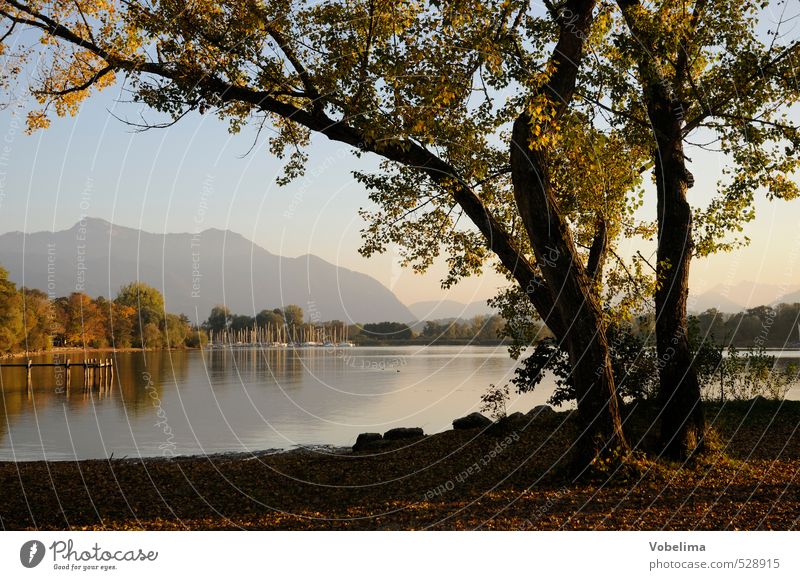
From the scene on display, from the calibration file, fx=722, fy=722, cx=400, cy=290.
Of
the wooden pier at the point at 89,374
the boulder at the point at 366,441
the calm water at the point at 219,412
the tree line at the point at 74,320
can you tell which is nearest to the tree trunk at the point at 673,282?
the boulder at the point at 366,441

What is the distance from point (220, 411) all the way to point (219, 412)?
219 mm

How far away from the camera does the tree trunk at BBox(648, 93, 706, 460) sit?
1276cm

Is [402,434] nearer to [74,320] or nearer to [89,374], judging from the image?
[89,374]

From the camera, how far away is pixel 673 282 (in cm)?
1304

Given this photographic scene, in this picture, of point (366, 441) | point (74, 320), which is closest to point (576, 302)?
point (366, 441)

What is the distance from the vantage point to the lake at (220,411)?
26844 millimetres

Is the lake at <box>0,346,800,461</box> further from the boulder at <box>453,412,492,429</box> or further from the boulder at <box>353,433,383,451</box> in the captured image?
the boulder at <box>453,412,492,429</box>

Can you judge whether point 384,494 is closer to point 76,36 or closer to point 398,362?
point 76,36

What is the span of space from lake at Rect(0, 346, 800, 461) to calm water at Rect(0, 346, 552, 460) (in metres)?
0.05

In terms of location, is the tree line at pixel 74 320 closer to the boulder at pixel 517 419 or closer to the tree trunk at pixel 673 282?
the boulder at pixel 517 419

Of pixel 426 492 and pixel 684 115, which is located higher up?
pixel 684 115

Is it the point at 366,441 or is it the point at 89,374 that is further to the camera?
the point at 89,374

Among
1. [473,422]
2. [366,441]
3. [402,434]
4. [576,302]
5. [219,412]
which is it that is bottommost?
[219,412]

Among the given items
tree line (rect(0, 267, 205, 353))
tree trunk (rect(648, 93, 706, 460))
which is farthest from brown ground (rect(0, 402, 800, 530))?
tree line (rect(0, 267, 205, 353))
